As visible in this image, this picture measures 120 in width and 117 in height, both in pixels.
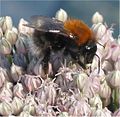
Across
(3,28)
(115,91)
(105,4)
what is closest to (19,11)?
(105,4)

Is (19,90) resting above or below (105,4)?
below

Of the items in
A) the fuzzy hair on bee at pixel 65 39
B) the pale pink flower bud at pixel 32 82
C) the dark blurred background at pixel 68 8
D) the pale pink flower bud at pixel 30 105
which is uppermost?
the dark blurred background at pixel 68 8

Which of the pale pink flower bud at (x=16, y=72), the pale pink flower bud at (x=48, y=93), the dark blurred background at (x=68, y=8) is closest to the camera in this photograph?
the pale pink flower bud at (x=48, y=93)

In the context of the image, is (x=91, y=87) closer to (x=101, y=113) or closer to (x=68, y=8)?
(x=101, y=113)

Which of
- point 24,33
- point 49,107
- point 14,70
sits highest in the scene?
point 24,33

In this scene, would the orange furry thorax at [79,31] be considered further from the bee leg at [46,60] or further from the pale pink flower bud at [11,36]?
the pale pink flower bud at [11,36]

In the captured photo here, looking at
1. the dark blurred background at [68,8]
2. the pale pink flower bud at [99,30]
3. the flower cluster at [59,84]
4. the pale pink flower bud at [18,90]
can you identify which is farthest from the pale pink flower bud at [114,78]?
the dark blurred background at [68,8]

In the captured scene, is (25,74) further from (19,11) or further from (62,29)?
(19,11)

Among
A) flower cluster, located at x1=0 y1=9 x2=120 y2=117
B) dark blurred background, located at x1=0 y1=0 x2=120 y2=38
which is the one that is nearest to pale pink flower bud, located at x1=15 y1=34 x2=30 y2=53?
flower cluster, located at x1=0 y1=9 x2=120 y2=117
